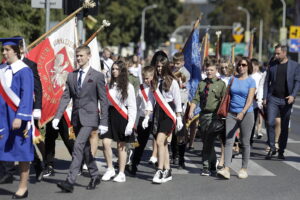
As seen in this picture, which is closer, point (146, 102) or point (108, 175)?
point (108, 175)

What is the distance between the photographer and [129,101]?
9.70 m

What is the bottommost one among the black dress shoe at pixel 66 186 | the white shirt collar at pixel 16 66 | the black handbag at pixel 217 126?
the black dress shoe at pixel 66 186

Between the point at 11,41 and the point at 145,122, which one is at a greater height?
the point at 11,41

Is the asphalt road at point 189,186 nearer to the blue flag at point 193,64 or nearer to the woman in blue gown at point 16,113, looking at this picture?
the woman in blue gown at point 16,113

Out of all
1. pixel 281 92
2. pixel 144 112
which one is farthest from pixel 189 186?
pixel 281 92

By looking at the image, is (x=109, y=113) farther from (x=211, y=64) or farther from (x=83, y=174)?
(x=211, y=64)

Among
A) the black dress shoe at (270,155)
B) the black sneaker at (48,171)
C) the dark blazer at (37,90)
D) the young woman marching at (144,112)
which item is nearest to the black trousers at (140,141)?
the young woman marching at (144,112)

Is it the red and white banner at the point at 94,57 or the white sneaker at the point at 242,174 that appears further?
the red and white banner at the point at 94,57

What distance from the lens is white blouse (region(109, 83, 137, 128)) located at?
9.62 metres

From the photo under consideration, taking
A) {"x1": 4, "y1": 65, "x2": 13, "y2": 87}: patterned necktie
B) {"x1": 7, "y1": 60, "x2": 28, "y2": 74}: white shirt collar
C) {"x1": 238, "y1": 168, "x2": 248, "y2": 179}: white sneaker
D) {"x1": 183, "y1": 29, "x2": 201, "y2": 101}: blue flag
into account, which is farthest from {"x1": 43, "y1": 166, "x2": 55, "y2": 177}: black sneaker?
{"x1": 183, "y1": 29, "x2": 201, "y2": 101}: blue flag

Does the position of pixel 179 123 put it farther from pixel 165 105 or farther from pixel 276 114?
pixel 276 114

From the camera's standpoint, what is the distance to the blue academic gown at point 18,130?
8.12 metres

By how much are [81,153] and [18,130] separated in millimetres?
920

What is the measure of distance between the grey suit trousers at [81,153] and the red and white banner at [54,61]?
1160 millimetres
